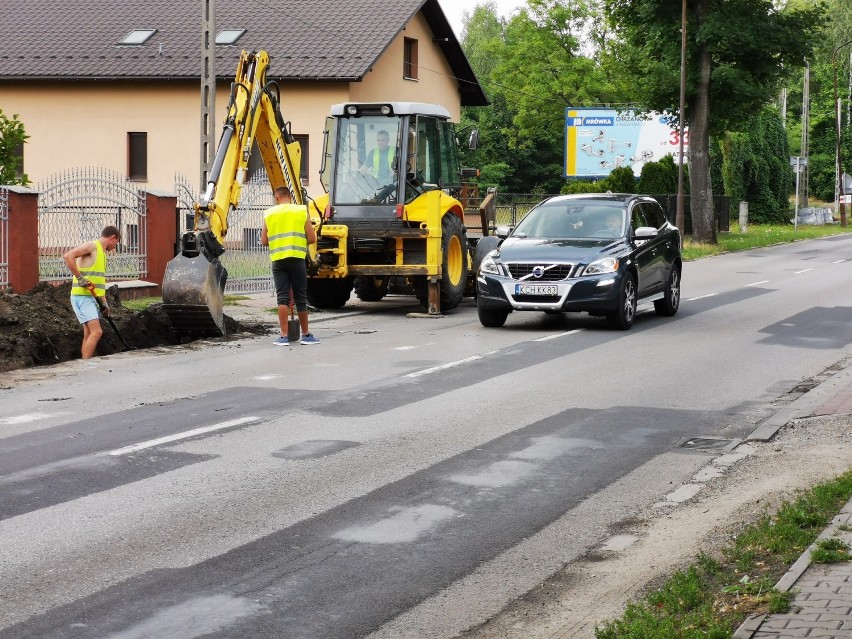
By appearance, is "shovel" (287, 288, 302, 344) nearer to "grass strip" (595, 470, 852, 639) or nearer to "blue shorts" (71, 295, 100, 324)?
"blue shorts" (71, 295, 100, 324)

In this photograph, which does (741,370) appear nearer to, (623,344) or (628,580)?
(623,344)

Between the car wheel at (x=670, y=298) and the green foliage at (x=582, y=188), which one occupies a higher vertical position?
the green foliage at (x=582, y=188)

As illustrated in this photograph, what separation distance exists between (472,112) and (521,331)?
2906 inches

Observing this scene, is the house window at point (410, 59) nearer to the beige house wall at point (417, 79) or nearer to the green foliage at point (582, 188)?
the beige house wall at point (417, 79)

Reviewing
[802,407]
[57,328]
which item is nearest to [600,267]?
[802,407]

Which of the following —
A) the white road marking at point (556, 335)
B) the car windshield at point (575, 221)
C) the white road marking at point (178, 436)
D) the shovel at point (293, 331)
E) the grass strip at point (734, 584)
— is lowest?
the grass strip at point (734, 584)

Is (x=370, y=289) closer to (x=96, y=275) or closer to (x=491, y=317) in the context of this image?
(x=491, y=317)

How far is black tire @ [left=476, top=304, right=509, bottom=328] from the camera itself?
1756 centimetres

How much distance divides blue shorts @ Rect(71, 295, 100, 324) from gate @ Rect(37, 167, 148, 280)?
518cm

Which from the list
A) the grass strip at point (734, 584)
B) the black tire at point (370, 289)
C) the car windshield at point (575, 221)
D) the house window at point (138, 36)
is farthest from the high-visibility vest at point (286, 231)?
the house window at point (138, 36)

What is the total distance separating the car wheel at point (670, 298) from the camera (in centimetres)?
1955

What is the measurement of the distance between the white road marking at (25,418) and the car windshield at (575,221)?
9.25 meters

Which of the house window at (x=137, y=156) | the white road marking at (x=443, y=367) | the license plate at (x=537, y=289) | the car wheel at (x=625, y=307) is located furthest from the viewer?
the house window at (x=137, y=156)

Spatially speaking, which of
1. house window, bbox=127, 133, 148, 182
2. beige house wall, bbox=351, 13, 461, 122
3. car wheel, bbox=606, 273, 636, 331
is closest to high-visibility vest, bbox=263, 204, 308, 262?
car wheel, bbox=606, 273, 636, 331
